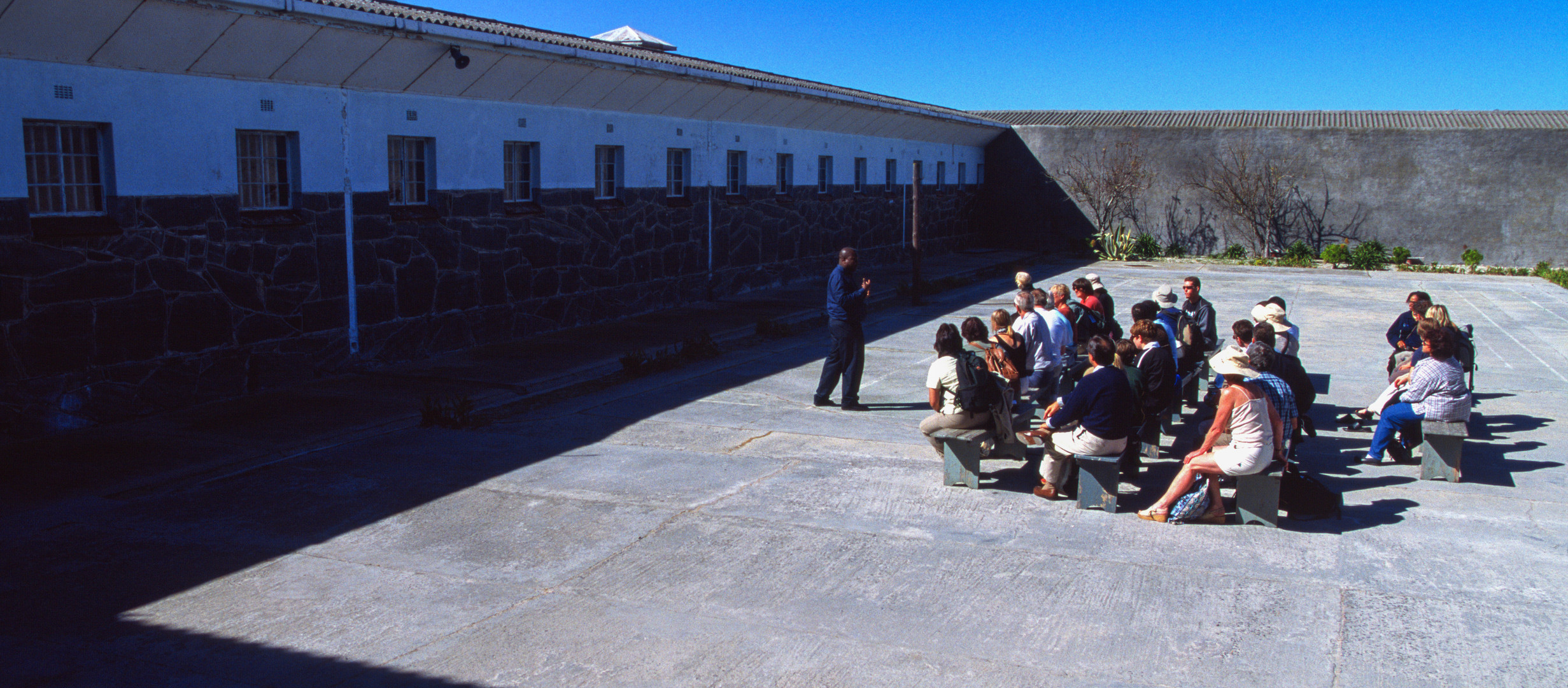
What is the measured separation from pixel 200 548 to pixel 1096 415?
5795 millimetres

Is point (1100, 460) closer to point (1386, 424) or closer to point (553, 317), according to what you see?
point (1386, 424)

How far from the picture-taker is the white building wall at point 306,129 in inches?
368

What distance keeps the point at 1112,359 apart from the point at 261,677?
5669 millimetres

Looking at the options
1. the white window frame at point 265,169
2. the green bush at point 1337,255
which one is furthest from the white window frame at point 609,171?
the green bush at point 1337,255

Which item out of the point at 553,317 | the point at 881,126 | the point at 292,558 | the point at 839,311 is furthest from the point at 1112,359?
the point at 881,126

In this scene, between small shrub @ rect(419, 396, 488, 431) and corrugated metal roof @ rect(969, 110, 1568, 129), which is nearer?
small shrub @ rect(419, 396, 488, 431)

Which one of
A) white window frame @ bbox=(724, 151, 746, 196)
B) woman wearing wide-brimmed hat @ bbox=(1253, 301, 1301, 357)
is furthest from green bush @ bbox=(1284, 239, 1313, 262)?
woman wearing wide-brimmed hat @ bbox=(1253, 301, 1301, 357)

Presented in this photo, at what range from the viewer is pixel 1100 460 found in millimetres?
7664

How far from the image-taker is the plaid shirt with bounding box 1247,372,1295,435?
7754mm

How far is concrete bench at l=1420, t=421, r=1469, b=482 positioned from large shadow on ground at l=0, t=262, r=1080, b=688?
6650 millimetres

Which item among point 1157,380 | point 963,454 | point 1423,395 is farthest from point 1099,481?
point 1423,395

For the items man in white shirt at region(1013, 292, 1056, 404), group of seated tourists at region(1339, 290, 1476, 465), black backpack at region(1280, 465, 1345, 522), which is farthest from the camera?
man in white shirt at region(1013, 292, 1056, 404)

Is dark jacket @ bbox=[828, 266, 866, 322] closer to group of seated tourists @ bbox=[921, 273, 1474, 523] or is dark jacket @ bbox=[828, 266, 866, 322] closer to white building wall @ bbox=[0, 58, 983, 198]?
group of seated tourists @ bbox=[921, 273, 1474, 523]

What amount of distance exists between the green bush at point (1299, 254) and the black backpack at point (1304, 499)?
84.7 feet
